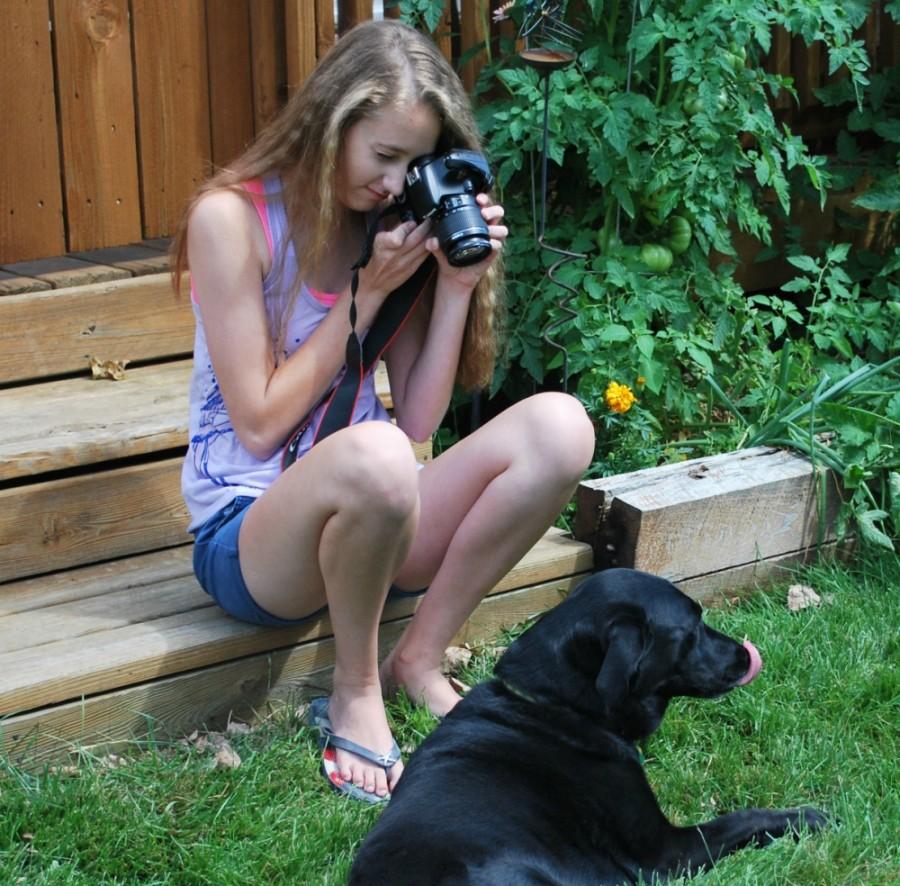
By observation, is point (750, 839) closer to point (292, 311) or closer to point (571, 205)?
point (292, 311)

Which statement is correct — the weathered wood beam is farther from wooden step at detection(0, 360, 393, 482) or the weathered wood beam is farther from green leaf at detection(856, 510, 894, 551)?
Result: wooden step at detection(0, 360, 393, 482)

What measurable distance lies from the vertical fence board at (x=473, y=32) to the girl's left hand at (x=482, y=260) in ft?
4.75

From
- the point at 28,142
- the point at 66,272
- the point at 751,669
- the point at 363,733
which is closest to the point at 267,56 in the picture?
the point at 28,142

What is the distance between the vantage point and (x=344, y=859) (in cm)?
255

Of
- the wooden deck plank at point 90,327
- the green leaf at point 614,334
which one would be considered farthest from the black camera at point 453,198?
the wooden deck plank at point 90,327

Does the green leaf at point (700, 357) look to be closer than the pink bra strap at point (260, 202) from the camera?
No

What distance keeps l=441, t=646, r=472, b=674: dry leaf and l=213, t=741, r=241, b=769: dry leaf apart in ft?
2.20

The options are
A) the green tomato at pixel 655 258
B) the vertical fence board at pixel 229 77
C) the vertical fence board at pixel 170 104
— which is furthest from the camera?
the vertical fence board at pixel 229 77

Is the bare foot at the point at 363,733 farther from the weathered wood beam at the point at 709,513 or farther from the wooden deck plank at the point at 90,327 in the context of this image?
the wooden deck plank at the point at 90,327

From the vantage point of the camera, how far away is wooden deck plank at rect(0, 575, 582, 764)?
286cm

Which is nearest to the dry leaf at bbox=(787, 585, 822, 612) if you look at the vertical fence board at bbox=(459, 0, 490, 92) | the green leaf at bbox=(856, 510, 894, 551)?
the green leaf at bbox=(856, 510, 894, 551)

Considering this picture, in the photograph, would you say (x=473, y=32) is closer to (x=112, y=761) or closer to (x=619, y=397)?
(x=619, y=397)

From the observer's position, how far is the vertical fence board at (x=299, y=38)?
427 cm

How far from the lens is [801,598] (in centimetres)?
374
